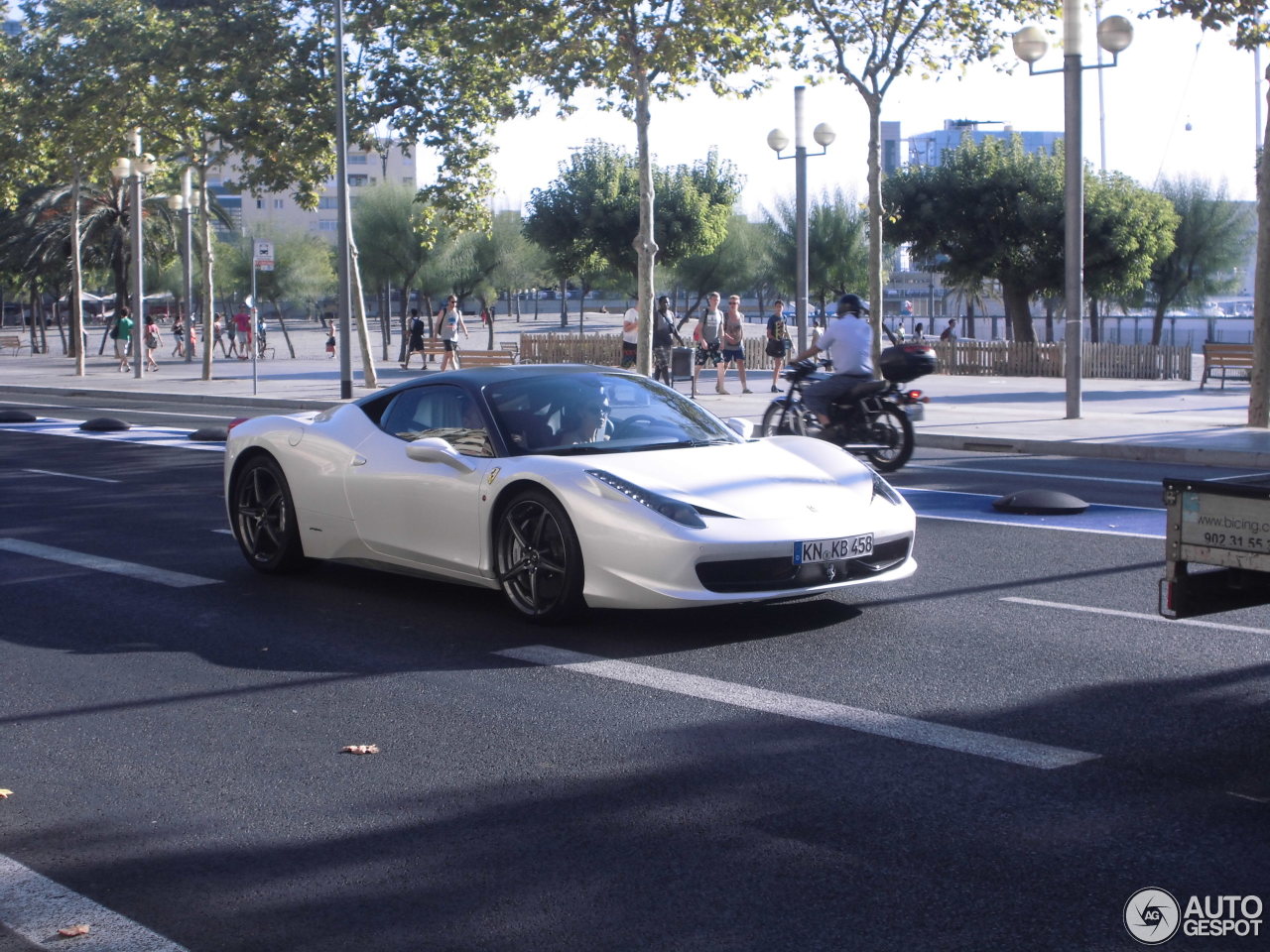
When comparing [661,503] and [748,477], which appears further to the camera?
[748,477]

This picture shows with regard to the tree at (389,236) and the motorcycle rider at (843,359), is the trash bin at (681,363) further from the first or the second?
the tree at (389,236)

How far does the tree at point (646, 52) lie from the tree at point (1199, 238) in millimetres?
35945

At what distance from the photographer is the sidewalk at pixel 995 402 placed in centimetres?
1767

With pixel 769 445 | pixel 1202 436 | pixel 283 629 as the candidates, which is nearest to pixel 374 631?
pixel 283 629

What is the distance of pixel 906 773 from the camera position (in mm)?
5094

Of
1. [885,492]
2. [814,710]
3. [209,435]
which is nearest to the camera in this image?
[814,710]

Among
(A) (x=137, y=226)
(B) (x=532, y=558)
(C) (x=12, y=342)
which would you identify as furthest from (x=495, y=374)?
(C) (x=12, y=342)

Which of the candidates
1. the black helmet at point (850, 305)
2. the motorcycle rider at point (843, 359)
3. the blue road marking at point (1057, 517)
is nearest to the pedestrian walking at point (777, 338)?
the black helmet at point (850, 305)

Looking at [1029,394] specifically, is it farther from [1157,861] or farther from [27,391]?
[1157,861]

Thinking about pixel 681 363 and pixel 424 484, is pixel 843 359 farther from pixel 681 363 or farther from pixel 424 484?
pixel 681 363

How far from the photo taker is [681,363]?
26547 millimetres

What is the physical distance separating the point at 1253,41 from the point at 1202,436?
5.08m

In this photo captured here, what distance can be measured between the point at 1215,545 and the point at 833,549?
228 cm

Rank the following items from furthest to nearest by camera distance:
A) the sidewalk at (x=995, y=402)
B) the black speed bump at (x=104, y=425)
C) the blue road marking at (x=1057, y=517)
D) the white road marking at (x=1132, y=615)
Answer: the black speed bump at (x=104, y=425) → the sidewalk at (x=995, y=402) → the blue road marking at (x=1057, y=517) → the white road marking at (x=1132, y=615)
